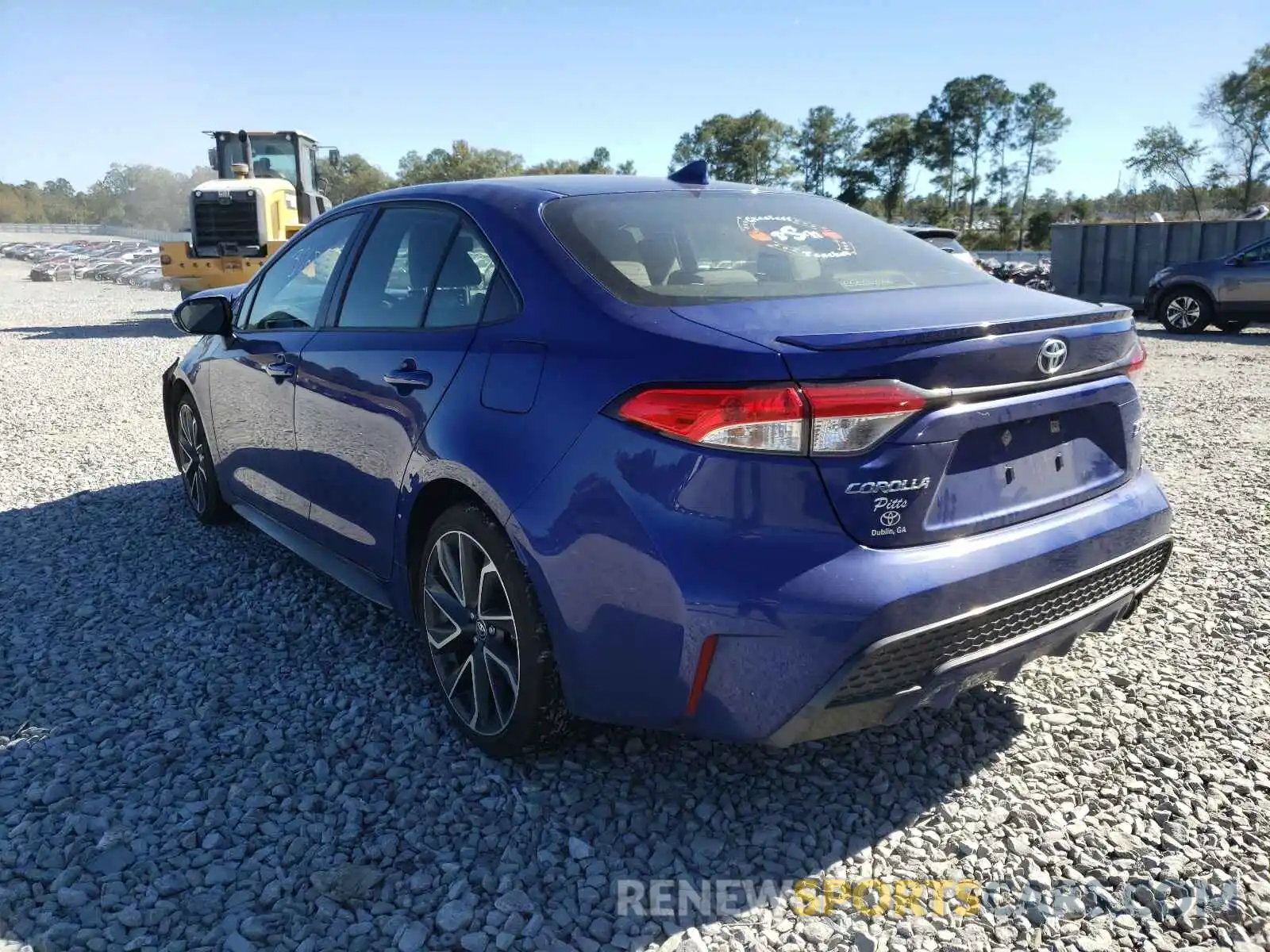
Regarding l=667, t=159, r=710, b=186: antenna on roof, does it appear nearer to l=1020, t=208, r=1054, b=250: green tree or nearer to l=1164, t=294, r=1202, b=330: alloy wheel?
l=1164, t=294, r=1202, b=330: alloy wheel

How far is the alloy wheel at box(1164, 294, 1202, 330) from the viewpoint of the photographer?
1522 cm

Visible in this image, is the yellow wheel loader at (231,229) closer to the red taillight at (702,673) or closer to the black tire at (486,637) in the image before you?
the black tire at (486,637)

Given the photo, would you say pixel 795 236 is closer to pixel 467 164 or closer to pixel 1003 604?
pixel 1003 604

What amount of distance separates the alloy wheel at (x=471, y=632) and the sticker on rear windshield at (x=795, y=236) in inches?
50.9

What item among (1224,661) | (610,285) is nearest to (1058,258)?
(1224,661)

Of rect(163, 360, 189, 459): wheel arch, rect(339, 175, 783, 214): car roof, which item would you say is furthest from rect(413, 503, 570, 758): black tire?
rect(163, 360, 189, 459): wheel arch

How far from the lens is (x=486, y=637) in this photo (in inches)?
111

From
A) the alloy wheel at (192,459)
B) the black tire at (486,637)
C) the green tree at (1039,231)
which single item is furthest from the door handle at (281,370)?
the green tree at (1039,231)

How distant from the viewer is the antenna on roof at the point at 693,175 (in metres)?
3.47

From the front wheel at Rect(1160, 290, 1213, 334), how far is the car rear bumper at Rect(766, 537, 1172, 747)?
14859 mm

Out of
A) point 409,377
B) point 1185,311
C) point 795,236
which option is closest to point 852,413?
point 795,236

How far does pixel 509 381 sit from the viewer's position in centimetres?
260

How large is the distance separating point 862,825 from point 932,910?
33 centimetres

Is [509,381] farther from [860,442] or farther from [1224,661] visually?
[1224,661]
